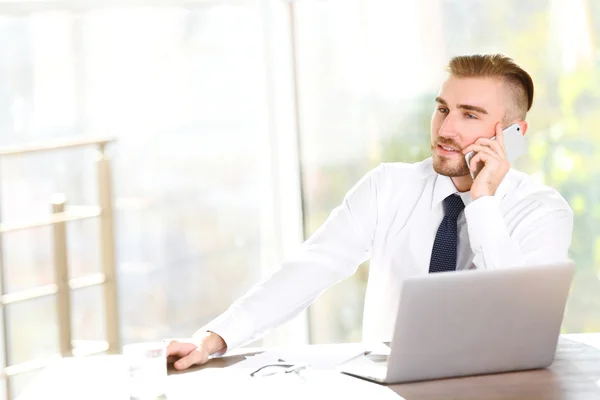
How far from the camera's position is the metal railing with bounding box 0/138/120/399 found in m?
3.62

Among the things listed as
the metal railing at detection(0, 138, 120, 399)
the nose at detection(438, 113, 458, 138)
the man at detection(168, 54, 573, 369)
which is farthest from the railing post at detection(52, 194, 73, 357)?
the nose at detection(438, 113, 458, 138)

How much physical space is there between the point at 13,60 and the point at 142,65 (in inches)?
21.6

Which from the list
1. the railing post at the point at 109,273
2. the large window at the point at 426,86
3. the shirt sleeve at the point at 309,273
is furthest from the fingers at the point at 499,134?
the railing post at the point at 109,273

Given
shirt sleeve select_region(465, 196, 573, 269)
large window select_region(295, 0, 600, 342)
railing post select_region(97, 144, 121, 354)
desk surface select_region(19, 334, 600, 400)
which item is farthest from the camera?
railing post select_region(97, 144, 121, 354)

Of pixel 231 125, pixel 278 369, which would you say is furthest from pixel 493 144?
pixel 231 125

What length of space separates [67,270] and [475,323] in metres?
2.36

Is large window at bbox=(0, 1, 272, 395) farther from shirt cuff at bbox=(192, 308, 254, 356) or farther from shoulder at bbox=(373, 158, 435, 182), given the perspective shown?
shirt cuff at bbox=(192, 308, 254, 356)

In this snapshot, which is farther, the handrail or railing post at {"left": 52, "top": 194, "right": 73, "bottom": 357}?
railing post at {"left": 52, "top": 194, "right": 73, "bottom": 357}

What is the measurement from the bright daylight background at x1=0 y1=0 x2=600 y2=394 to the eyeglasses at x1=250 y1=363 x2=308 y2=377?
1.86 metres

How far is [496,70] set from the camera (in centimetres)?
259

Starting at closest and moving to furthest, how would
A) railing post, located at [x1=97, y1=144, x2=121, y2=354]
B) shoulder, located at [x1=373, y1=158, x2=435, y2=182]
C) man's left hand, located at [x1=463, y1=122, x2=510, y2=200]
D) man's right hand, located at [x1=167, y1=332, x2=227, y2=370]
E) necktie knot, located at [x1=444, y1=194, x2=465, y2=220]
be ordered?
man's right hand, located at [x1=167, y1=332, x2=227, y2=370] < man's left hand, located at [x1=463, y1=122, x2=510, y2=200] < necktie knot, located at [x1=444, y1=194, x2=465, y2=220] < shoulder, located at [x1=373, y1=158, x2=435, y2=182] < railing post, located at [x1=97, y1=144, x2=121, y2=354]

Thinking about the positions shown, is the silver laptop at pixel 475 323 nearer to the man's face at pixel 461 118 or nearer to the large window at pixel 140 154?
the man's face at pixel 461 118

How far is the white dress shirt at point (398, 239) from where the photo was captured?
2307 millimetres

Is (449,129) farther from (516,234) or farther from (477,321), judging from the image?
(477,321)
